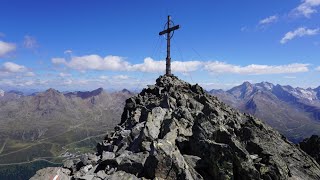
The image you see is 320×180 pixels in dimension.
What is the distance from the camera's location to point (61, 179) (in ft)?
99.9

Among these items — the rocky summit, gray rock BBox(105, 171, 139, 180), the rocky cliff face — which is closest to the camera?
gray rock BBox(105, 171, 139, 180)

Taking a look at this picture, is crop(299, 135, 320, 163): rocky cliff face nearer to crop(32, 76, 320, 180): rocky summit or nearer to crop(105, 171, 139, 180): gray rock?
crop(32, 76, 320, 180): rocky summit

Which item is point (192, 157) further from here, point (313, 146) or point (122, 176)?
point (313, 146)

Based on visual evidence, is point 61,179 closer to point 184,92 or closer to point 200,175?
point 200,175

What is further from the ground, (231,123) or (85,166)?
(231,123)

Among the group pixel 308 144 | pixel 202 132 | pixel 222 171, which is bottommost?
pixel 308 144

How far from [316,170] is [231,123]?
12.4 metres

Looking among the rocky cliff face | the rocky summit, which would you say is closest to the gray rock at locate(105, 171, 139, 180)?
the rocky summit

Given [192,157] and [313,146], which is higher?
[192,157]

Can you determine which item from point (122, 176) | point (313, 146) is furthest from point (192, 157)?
point (313, 146)

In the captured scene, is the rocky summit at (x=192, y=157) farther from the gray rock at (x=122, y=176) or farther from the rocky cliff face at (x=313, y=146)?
the rocky cliff face at (x=313, y=146)

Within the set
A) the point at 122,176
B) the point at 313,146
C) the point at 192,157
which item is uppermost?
the point at 192,157

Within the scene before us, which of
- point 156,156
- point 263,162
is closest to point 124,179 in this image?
point 156,156

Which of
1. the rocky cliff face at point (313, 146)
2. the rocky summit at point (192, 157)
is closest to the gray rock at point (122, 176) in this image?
the rocky summit at point (192, 157)
